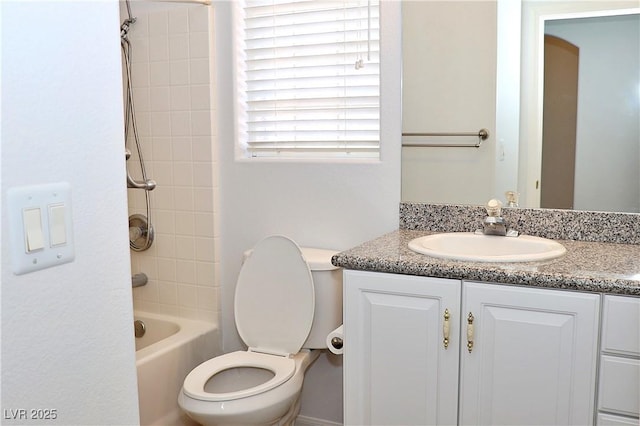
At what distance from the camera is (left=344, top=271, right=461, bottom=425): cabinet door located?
5.83 ft

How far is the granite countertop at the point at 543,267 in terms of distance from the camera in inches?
62.1

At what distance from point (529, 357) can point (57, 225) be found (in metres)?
1.27

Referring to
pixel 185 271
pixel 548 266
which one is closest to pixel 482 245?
pixel 548 266

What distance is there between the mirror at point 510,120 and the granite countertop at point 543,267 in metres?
0.24

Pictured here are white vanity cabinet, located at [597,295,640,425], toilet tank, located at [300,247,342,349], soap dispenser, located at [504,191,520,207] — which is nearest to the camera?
white vanity cabinet, located at [597,295,640,425]

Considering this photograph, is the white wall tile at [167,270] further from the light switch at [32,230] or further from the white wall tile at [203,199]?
the light switch at [32,230]

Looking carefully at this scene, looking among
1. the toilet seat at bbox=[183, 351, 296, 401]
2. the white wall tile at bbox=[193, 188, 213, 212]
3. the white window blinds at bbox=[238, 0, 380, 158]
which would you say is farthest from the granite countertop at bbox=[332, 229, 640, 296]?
the white wall tile at bbox=[193, 188, 213, 212]

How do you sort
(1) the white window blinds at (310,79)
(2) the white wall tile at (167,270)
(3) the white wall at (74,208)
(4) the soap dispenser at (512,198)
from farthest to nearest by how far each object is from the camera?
(2) the white wall tile at (167,270), (1) the white window blinds at (310,79), (4) the soap dispenser at (512,198), (3) the white wall at (74,208)

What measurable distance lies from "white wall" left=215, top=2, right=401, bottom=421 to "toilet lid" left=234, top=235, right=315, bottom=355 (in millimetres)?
220

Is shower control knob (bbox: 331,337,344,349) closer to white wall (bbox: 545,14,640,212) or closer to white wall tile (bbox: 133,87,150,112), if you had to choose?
white wall (bbox: 545,14,640,212)

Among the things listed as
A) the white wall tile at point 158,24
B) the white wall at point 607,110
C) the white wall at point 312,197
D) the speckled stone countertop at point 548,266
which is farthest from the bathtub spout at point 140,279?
the white wall at point 607,110

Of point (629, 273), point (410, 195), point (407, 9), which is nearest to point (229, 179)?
point (410, 195)

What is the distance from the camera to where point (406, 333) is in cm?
182

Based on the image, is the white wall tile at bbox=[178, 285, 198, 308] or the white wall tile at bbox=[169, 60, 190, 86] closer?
the white wall tile at bbox=[169, 60, 190, 86]
